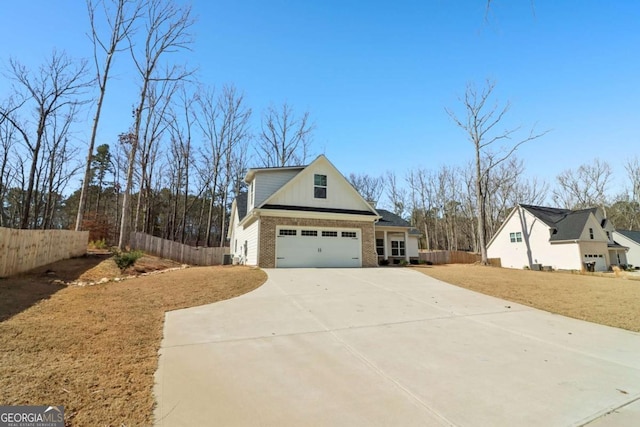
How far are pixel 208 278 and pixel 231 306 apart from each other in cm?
368

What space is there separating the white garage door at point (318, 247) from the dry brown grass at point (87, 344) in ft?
20.2

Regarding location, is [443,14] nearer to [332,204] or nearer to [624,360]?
[624,360]

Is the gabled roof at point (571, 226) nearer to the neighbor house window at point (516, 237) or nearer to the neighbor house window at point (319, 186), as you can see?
the neighbor house window at point (516, 237)

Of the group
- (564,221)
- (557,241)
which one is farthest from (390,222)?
(564,221)

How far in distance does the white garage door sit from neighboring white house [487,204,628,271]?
18.9 metres

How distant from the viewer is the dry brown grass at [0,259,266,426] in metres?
3.04

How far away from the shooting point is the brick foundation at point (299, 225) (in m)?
15.0

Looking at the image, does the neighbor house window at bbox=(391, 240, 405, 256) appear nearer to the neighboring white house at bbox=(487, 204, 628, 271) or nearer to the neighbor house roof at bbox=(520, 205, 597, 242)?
the neighboring white house at bbox=(487, 204, 628, 271)

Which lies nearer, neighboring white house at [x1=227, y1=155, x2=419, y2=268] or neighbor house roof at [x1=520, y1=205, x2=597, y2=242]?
neighboring white house at [x1=227, y1=155, x2=419, y2=268]

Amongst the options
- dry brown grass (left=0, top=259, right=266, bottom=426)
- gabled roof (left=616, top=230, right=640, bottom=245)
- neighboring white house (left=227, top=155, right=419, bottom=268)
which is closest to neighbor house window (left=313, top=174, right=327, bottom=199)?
neighboring white house (left=227, top=155, right=419, bottom=268)

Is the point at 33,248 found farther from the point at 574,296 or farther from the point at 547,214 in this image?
the point at 547,214

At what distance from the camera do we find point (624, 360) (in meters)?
4.84

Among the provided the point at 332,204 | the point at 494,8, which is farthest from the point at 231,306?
the point at 332,204

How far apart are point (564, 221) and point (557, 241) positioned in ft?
8.52
